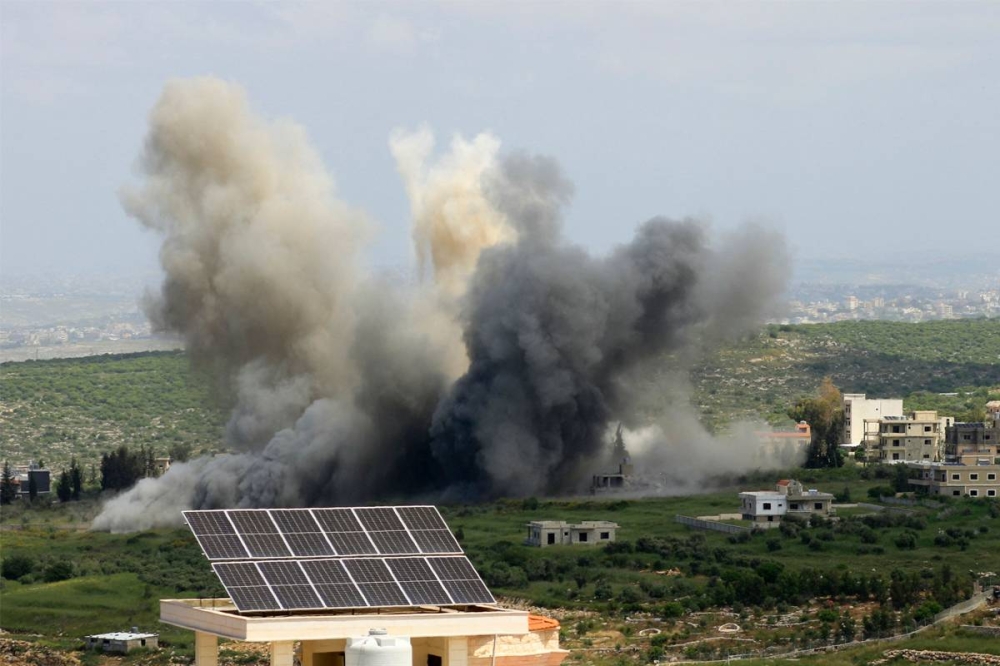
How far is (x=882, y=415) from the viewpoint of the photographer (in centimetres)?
11506

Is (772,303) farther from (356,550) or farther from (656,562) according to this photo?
(356,550)

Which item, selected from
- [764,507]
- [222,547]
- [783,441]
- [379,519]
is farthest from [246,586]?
[783,441]

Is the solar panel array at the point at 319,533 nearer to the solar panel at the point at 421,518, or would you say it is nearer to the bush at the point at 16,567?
the solar panel at the point at 421,518

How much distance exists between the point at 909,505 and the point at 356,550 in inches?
1831

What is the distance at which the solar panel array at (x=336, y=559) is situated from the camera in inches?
1412

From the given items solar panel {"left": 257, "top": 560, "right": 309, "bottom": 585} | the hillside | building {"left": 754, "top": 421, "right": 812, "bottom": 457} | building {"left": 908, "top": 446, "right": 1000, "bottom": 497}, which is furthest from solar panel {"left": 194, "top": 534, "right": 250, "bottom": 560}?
the hillside

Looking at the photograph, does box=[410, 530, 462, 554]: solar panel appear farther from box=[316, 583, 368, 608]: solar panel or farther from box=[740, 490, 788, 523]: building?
box=[740, 490, 788, 523]: building

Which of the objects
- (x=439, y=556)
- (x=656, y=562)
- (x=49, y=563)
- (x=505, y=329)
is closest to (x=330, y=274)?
(x=505, y=329)

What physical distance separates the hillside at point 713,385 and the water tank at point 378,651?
275ft

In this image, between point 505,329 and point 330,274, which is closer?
point 505,329

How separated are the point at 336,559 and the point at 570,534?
37.7 m

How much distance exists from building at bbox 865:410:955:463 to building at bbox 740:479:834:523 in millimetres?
23509

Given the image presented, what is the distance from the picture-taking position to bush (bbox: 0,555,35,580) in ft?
246

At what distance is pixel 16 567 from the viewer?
248 feet
